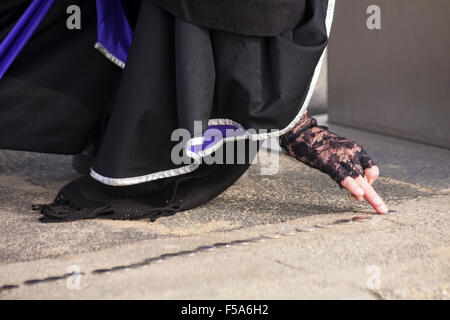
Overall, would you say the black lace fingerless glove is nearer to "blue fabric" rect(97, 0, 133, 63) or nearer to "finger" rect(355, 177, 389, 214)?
"finger" rect(355, 177, 389, 214)

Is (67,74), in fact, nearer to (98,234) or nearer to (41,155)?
(98,234)

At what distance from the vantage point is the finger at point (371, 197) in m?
1.63

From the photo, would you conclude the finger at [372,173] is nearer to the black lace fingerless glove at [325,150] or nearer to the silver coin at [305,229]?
the black lace fingerless glove at [325,150]

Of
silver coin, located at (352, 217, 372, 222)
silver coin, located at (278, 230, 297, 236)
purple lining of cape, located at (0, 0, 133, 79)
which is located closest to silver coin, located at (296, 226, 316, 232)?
silver coin, located at (278, 230, 297, 236)

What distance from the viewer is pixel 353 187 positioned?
1.62 m

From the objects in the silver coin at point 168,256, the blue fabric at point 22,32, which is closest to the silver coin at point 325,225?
the silver coin at point 168,256

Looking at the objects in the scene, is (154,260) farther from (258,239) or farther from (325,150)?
(325,150)

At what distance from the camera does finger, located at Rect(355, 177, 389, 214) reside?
64.2 inches

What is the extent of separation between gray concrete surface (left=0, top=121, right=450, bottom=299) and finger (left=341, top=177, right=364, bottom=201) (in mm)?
63

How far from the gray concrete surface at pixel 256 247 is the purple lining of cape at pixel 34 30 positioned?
1.30ft

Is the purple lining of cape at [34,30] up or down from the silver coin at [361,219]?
up

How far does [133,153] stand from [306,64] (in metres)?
0.45
